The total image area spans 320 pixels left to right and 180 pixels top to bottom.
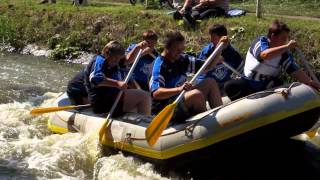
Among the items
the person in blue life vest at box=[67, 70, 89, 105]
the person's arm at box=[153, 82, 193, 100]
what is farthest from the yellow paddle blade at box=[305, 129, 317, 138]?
the person in blue life vest at box=[67, 70, 89, 105]

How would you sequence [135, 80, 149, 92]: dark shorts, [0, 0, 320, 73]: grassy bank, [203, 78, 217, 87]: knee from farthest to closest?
[0, 0, 320, 73]: grassy bank, [135, 80, 149, 92]: dark shorts, [203, 78, 217, 87]: knee

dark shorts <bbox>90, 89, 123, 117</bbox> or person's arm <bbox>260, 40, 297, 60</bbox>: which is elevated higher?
person's arm <bbox>260, 40, 297, 60</bbox>

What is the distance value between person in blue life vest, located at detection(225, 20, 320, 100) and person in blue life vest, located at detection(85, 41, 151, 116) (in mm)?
1163

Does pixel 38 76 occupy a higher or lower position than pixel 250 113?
lower

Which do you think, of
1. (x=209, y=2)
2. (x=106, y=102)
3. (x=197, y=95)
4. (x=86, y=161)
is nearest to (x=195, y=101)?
(x=197, y=95)

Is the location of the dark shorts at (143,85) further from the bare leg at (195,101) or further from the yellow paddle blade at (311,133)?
the yellow paddle blade at (311,133)

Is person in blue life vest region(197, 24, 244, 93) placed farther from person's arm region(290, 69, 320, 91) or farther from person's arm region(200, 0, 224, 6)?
person's arm region(200, 0, 224, 6)

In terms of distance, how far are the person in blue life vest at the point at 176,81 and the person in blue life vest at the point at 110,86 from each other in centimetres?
72

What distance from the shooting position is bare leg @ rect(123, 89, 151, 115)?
762cm

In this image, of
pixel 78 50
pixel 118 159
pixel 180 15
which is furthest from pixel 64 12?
pixel 118 159

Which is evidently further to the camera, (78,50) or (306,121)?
(78,50)

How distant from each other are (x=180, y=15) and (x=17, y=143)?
7.01 metres

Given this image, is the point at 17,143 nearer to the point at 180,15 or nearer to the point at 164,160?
the point at 164,160

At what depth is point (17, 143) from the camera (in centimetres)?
795
